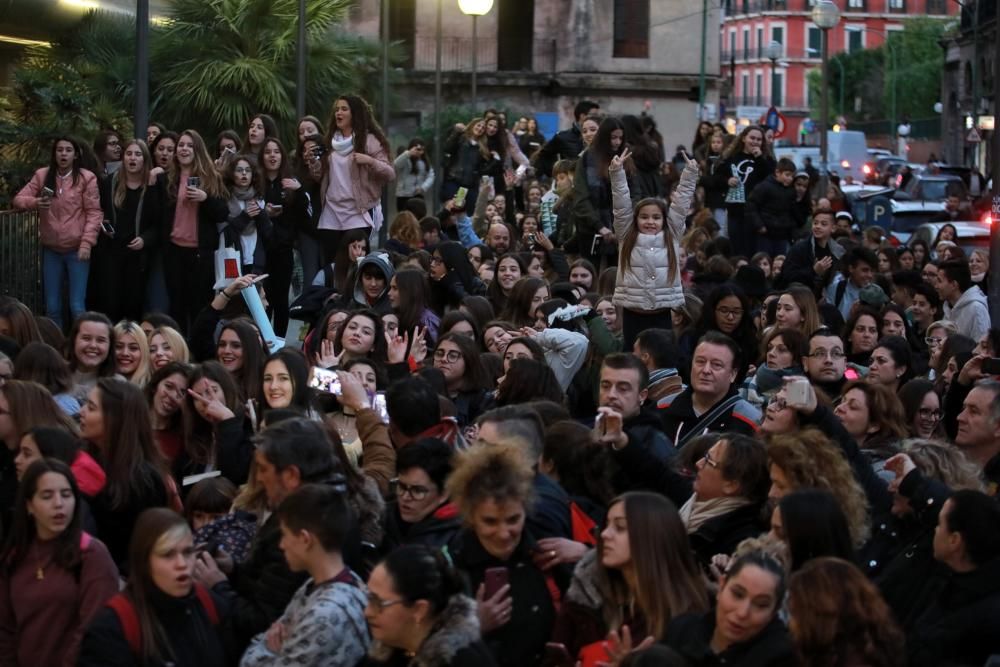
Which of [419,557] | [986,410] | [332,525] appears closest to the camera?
[419,557]

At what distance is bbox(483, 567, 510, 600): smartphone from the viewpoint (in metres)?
6.66

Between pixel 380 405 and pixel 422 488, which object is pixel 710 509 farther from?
pixel 380 405

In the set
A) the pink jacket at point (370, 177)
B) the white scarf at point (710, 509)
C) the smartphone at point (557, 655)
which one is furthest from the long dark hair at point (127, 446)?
Answer: the pink jacket at point (370, 177)

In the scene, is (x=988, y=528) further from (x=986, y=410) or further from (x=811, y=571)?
(x=986, y=410)

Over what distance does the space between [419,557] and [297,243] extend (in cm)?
1073

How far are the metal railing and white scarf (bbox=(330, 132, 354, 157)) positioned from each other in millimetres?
2658

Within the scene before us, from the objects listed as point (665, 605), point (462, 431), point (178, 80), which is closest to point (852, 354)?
point (462, 431)

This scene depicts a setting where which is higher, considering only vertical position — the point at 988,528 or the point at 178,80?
the point at 178,80

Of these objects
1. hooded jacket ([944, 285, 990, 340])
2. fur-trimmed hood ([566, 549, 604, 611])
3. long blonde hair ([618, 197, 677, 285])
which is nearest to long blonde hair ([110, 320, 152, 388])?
long blonde hair ([618, 197, 677, 285])

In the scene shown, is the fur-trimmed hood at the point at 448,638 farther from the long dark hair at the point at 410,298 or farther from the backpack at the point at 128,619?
the long dark hair at the point at 410,298

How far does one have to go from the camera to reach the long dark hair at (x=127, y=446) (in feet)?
25.8

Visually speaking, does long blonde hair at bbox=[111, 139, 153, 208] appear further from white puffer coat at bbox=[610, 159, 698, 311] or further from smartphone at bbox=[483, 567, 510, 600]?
smartphone at bbox=[483, 567, 510, 600]

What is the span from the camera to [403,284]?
1259 cm

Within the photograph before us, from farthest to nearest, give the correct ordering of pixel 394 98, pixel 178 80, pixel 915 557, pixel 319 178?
pixel 394 98 < pixel 178 80 < pixel 319 178 < pixel 915 557
